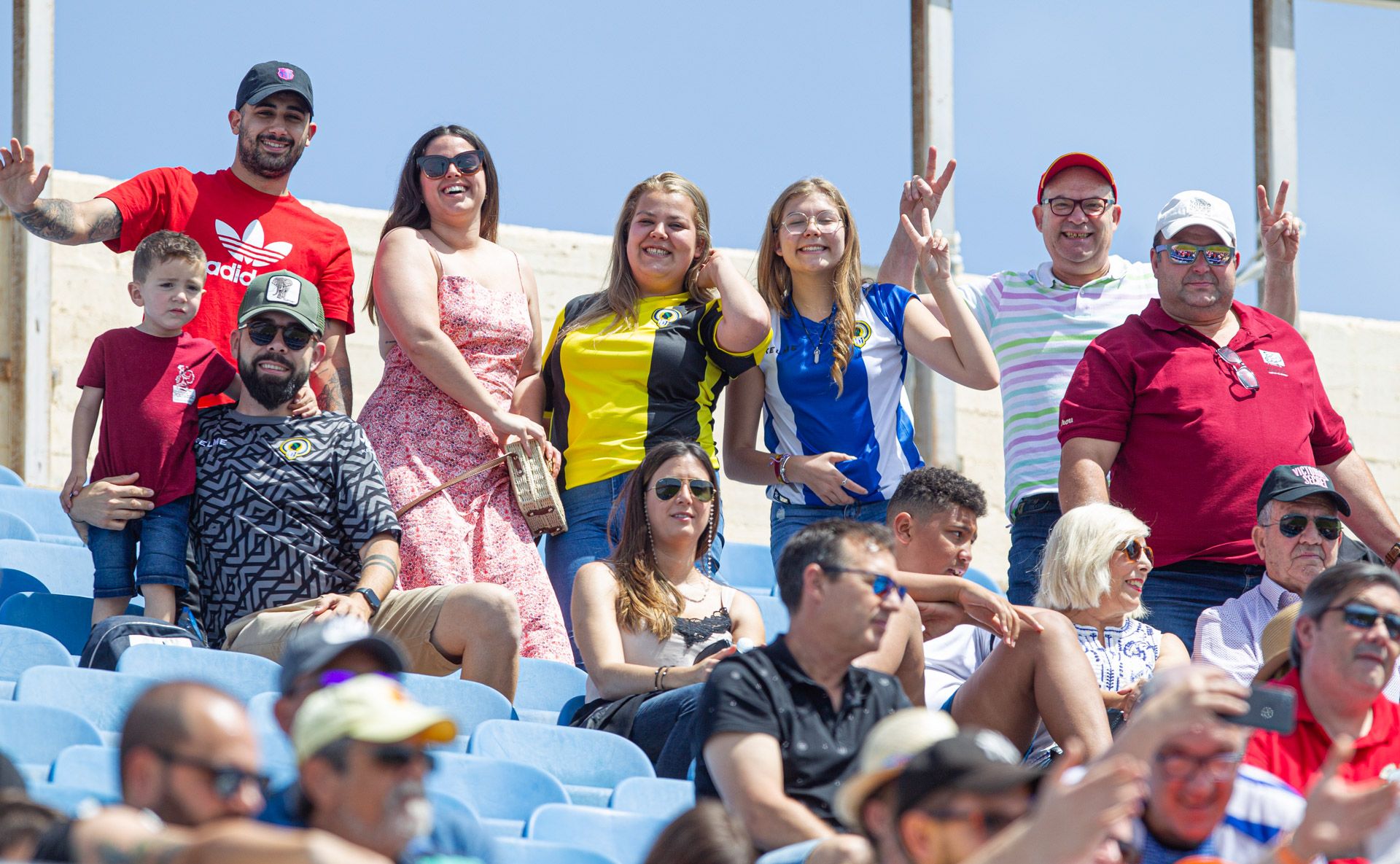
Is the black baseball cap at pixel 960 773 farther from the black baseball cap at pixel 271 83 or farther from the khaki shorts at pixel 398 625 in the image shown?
the black baseball cap at pixel 271 83

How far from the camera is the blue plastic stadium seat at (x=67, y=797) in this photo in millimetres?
2519

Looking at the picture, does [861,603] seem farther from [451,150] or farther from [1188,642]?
[451,150]

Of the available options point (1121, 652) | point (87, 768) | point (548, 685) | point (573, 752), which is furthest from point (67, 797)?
point (1121, 652)

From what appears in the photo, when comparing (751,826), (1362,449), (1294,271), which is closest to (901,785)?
(751,826)

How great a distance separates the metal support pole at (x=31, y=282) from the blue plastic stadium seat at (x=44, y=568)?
1.75 m

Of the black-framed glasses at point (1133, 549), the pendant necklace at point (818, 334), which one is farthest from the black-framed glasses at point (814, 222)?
the black-framed glasses at point (1133, 549)

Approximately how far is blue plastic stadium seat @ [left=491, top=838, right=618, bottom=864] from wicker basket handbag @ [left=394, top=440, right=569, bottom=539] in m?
1.70

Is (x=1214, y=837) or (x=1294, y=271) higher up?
(x=1294, y=271)

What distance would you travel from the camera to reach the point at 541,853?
109 inches

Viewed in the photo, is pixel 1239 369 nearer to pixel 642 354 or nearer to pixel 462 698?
pixel 642 354

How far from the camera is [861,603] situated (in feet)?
10.1

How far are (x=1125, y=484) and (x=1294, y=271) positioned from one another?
1.07m

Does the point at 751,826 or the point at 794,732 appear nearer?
the point at 751,826

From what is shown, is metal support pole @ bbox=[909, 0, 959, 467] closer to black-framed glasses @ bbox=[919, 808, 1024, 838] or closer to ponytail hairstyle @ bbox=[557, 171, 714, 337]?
ponytail hairstyle @ bbox=[557, 171, 714, 337]
